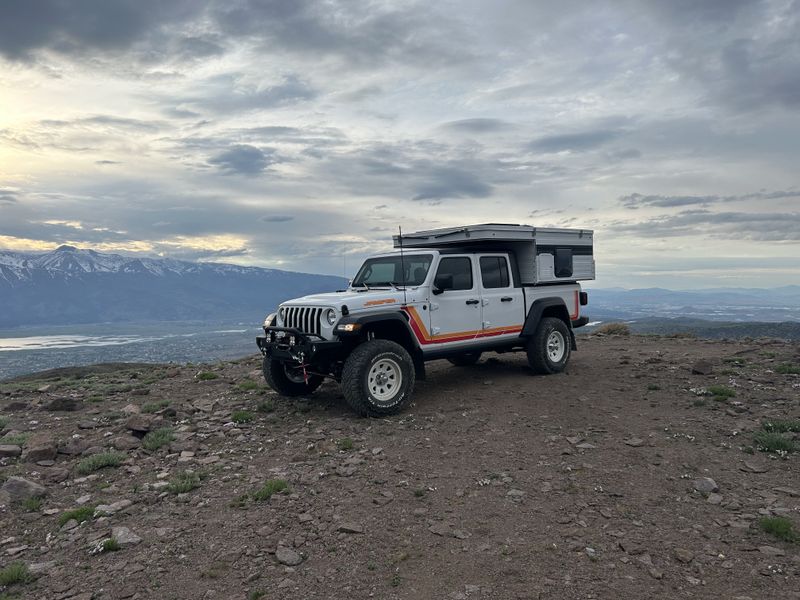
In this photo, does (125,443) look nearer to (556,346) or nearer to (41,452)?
(41,452)

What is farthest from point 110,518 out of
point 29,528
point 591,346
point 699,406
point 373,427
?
point 591,346

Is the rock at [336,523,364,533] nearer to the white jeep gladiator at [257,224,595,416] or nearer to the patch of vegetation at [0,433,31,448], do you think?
the white jeep gladiator at [257,224,595,416]

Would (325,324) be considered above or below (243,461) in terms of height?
above

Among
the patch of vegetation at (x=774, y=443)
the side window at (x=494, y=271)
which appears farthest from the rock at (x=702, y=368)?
the side window at (x=494, y=271)

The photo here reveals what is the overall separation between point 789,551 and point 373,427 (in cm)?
482

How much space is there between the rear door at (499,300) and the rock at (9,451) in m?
7.23

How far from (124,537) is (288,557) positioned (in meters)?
1.60

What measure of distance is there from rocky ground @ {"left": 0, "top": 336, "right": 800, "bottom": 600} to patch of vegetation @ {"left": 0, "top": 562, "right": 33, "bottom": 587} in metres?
0.01

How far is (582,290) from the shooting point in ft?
38.3

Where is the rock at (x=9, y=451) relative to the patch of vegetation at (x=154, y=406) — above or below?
below

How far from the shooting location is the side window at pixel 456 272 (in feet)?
29.5

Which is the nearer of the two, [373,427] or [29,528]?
[29,528]

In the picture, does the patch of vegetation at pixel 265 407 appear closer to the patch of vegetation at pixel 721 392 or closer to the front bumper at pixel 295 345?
the front bumper at pixel 295 345

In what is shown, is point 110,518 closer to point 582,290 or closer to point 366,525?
point 366,525
